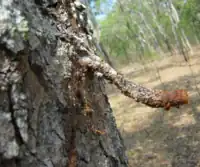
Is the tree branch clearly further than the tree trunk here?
Yes

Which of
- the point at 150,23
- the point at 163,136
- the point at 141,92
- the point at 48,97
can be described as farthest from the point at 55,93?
the point at 150,23

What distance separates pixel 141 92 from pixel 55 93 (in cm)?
43

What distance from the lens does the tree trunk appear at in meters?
1.20

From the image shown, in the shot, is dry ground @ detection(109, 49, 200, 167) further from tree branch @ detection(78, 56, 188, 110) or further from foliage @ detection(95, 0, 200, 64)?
tree branch @ detection(78, 56, 188, 110)

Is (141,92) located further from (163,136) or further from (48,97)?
(163,136)

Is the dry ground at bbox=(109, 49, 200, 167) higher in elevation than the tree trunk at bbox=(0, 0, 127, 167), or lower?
lower

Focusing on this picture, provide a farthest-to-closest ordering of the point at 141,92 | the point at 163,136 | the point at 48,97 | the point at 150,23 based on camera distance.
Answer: the point at 150,23
the point at 163,136
the point at 141,92
the point at 48,97

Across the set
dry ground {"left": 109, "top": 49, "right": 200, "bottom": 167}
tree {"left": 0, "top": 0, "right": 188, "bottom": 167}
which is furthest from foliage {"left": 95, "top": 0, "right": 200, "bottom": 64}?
tree {"left": 0, "top": 0, "right": 188, "bottom": 167}

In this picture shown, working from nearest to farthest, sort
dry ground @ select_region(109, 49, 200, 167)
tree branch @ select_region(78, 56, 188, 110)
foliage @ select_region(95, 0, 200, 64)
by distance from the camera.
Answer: tree branch @ select_region(78, 56, 188, 110) < dry ground @ select_region(109, 49, 200, 167) < foliage @ select_region(95, 0, 200, 64)

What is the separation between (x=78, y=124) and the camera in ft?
4.89

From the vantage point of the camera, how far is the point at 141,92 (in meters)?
1.47

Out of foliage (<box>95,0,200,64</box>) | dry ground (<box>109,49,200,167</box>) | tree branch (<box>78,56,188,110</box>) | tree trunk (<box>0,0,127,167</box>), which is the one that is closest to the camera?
tree trunk (<box>0,0,127,167</box>)

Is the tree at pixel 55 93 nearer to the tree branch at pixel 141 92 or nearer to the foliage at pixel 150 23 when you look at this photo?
the tree branch at pixel 141 92

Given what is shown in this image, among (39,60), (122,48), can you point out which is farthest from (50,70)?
(122,48)
